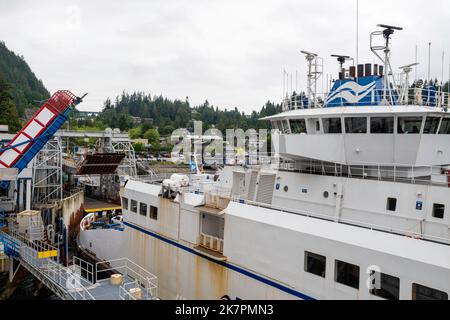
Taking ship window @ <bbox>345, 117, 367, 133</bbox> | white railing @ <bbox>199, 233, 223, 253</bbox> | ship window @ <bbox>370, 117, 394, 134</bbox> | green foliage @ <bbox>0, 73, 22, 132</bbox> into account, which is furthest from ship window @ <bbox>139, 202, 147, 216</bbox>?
green foliage @ <bbox>0, 73, 22, 132</bbox>

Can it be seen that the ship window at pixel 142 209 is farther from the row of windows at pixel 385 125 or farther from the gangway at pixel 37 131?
the gangway at pixel 37 131

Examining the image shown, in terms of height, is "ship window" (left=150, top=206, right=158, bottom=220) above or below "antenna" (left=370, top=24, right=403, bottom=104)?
below

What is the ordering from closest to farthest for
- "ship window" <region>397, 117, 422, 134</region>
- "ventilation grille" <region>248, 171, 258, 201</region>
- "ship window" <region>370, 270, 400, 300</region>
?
"ship window" <region>370, 270, 400, 300</region> → "ship window" <region>397, 117, 422, 134</region> → "ventilation grille" <region>248, 171, 258, 201</region>

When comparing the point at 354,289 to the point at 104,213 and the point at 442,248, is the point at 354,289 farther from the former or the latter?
the point at 104,213

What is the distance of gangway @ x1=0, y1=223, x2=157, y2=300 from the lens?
1352cm

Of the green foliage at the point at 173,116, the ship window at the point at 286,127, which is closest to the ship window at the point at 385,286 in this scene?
the ship window at the point at 286,127

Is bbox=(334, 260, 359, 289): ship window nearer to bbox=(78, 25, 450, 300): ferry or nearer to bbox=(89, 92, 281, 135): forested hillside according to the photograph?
bbox=(78, 25, 450, 300): ferry

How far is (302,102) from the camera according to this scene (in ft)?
49.0

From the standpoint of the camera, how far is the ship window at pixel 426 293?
819 cm

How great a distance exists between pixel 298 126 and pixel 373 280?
251 inches

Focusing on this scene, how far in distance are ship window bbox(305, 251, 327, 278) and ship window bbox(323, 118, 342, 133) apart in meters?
4.48

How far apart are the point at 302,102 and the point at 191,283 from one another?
873cm

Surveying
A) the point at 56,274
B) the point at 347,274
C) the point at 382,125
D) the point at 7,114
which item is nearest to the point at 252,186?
the point at 382,125
